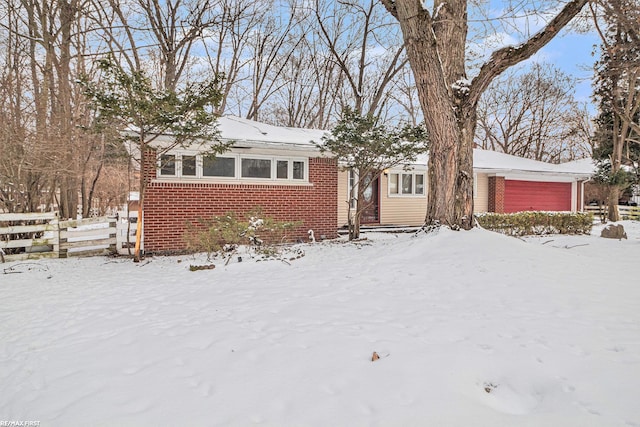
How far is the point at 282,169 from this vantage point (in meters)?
10.5

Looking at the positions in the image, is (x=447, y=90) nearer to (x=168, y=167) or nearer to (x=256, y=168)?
(x=256, y=168)

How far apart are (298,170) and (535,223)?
781 cm

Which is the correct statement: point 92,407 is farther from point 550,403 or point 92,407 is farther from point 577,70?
point 577,70

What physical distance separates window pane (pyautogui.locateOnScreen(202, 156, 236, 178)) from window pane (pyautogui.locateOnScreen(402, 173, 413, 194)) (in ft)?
23.7

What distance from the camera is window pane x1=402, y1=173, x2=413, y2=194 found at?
14.6 meters

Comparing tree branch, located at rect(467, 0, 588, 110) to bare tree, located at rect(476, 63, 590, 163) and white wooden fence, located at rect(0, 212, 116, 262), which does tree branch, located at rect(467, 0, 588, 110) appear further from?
bare tree, located at rect(476, 63, 590, 163)

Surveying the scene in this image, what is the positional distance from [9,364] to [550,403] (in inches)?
154

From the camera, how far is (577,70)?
16.2m

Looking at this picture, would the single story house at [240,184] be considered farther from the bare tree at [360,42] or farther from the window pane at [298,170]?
the bare tree at [360,42]

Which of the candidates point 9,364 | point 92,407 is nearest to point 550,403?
point 92,407

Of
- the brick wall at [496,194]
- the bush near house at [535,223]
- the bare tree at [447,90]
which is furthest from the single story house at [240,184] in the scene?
the brick wall at [496,194]

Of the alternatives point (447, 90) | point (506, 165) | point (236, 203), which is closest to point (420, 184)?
point (506, 165)

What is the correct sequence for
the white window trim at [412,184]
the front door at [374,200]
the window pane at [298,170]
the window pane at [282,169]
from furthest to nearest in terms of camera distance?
the white window trim at [412,184] < the front door at [374,200] < the window pane at [298,170] < the window pane at [282,169]

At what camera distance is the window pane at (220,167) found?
9.50m
